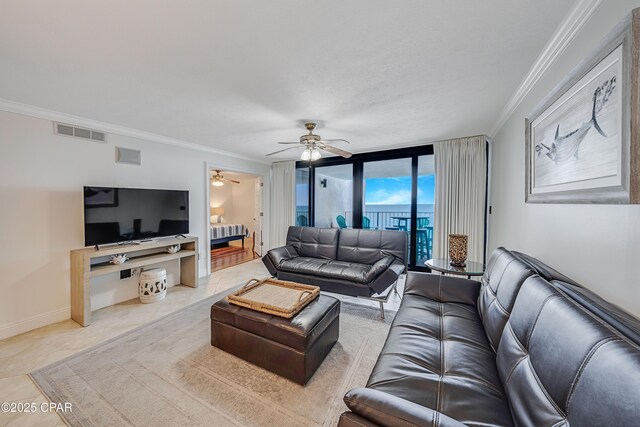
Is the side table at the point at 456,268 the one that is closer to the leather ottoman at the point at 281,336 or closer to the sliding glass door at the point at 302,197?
the leather ottoman at the point at 281,336

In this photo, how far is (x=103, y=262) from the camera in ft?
9.51

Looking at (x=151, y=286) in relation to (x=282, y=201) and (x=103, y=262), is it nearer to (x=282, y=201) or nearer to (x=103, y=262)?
(x=103, y=262)

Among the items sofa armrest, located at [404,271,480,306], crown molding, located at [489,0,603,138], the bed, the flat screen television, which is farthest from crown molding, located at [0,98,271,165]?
crown molding, located at [489,0,603,138]

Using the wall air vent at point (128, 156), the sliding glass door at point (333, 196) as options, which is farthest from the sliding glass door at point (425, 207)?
the wall air vent at point (128, 156)

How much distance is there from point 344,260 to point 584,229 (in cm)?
275

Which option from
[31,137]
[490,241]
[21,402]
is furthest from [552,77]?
[31,137]

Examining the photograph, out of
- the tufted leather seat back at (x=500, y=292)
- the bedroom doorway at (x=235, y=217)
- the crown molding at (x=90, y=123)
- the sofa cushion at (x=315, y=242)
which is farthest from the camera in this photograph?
the bedroom doorway at (x=235, y=217)

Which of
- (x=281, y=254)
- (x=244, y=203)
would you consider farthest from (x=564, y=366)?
(x=244, y=203)

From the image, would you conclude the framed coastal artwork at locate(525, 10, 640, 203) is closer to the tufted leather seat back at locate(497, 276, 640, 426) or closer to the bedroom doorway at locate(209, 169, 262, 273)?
the tufted leather seat back at locate(497, 276, 640, 426)

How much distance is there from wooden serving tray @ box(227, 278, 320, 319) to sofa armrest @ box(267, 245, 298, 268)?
2.92ft

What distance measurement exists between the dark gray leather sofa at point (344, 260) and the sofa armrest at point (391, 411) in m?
1.95

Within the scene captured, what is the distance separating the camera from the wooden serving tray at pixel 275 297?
190cm

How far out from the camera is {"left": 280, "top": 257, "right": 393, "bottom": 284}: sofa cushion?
291 centimetres

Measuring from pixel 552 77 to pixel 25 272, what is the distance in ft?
16.2
